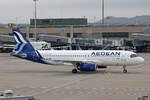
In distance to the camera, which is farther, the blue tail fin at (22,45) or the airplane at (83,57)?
the blue tail fin at (22,45)

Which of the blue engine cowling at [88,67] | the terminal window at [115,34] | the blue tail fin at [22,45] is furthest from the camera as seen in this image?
the terminal window at [115,34]

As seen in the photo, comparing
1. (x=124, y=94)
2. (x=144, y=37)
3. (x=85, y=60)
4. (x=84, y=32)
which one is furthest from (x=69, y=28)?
(x=124, y=94)

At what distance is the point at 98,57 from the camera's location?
48.6 meters

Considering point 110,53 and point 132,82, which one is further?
point 110,53

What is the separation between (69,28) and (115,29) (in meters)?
17.2

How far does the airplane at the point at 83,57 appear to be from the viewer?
47625 millimetres

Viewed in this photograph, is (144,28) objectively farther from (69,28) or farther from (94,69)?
(94,69)

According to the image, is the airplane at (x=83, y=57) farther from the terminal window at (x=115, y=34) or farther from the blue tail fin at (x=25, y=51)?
the terminal window at (x=115, y=34)

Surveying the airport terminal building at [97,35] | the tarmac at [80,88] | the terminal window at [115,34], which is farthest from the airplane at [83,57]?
the terminal window at [115,34]

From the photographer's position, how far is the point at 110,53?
158ft

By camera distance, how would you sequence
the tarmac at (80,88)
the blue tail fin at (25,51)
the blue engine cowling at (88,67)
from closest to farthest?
the tarmac at (80,88), the blue engine cowling at (88,67), the blue tail fin at (25,51)

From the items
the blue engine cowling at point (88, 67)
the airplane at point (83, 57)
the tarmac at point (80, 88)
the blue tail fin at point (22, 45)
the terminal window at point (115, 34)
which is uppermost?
the terminal window at point (115, 34)

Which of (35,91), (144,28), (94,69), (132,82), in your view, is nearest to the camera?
(35,91)

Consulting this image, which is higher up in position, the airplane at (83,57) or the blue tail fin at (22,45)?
the blue tail fin at (22,45)
